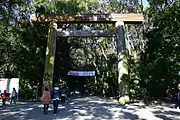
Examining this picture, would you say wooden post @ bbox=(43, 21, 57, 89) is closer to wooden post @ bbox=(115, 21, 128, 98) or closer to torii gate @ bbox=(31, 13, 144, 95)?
torii gate @ bbox=(31, 13, 144, 95)

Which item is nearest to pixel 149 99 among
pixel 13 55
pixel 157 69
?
pixel 157 69

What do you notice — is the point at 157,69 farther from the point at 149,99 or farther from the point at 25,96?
the point at 25,96

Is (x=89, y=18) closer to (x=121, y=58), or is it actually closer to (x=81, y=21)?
(x=81, y=21)

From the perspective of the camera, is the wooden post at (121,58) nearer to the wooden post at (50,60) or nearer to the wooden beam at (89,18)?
the wooden beam at (89,18)

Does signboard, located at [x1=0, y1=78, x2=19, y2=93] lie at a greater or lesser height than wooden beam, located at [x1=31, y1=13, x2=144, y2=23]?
lesser

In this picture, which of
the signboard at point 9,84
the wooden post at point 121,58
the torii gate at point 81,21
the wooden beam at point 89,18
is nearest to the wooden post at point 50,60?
the torii gate at point 81,21

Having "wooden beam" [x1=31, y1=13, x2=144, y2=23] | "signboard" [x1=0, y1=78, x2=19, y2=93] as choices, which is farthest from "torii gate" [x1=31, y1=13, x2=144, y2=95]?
"signboard" [x1=0, y1=78, x2=19, y2=93]

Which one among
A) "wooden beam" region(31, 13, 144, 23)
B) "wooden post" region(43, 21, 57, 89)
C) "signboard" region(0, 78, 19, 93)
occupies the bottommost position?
"signboard" region(0, 78, 19, 93)

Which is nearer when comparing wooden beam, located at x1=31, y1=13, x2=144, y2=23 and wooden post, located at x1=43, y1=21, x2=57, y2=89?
wooden post, located at x1=43, y1=21, x2=57, y2=89

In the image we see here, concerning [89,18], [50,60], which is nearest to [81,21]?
[89,18]

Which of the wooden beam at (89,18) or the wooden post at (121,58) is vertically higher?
the wooden beam at (89,18)

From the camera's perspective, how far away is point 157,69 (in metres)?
27.6

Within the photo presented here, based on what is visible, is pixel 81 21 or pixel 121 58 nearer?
pixel 121 58

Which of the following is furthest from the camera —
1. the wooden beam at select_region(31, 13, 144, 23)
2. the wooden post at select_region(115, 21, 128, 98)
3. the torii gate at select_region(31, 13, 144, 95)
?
the wooden beam at select_region(31, 13, 144, 23)
